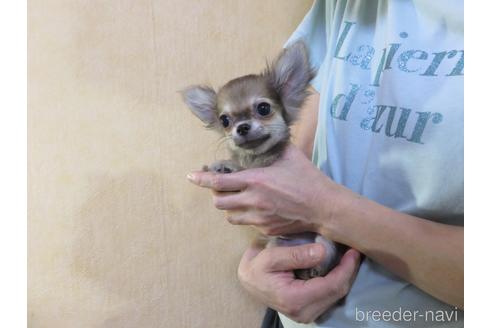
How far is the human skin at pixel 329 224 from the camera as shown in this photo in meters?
0.62

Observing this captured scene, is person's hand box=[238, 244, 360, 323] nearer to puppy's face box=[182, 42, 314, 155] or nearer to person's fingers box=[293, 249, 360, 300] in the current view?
person's fingers box=[293, 249, 360, 300]

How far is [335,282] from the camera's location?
70 centimetres

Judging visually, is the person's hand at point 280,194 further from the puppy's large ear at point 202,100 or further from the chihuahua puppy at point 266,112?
the puppy's large ear at point 202,100

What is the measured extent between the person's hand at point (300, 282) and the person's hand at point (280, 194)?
51 millimetres

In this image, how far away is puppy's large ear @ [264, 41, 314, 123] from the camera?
2.68 feet

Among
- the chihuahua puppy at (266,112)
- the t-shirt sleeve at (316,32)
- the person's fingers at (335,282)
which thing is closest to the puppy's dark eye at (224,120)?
the chihuahua puppy at (266,112)

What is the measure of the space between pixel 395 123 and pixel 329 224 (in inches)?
8.0

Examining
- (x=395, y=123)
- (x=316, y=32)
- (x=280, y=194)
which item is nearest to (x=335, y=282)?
(x=280, y=194)

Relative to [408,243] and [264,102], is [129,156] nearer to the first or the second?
[264,102]

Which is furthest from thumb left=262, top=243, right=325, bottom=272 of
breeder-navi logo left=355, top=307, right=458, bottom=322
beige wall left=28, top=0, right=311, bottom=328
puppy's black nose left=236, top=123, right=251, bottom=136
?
beige wall left=28, top=0, right=311, bottom=328

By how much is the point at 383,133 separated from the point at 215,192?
0.32 metres

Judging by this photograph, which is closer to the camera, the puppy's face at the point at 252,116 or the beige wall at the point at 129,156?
the puppy's face at the point at 252,116

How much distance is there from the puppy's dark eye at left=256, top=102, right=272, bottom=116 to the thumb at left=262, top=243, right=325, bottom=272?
10.4 inches

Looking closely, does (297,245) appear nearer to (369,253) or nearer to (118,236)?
(369,253)
